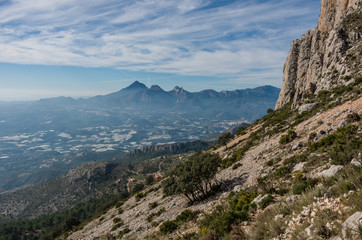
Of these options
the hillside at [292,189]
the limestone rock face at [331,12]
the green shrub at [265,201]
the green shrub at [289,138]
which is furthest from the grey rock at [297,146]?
the limestone rock face at [331,12]

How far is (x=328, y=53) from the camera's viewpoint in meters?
42.2

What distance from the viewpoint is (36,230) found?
76.8m

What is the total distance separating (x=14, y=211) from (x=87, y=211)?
296ft

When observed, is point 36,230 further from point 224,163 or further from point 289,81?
point 289,81

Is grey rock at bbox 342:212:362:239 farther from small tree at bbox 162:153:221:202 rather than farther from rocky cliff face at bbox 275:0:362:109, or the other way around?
rocky cliff face at bbox 275:0:362:109

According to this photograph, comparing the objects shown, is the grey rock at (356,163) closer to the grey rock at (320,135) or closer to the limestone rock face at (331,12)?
the grey rock at (320,135)

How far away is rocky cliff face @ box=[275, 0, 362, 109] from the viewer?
35938 millimetres

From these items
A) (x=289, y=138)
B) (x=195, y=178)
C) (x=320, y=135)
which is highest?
(x=320, y=135)

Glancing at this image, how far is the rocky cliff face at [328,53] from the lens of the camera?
118ft

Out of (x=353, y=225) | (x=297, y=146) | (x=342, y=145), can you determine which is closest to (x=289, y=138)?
(x=297, y=146)

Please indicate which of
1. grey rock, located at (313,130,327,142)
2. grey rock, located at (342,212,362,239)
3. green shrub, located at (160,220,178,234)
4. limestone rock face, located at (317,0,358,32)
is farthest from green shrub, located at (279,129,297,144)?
limestone rock face, located at (317,0,358,32)

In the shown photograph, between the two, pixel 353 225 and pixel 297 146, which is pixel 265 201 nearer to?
pixel 353 225

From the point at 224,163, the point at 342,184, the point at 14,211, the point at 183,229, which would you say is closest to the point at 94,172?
the point at 14,211

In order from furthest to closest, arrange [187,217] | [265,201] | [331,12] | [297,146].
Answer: [331,12] → [297,146] → [187,217] → [265,201]
